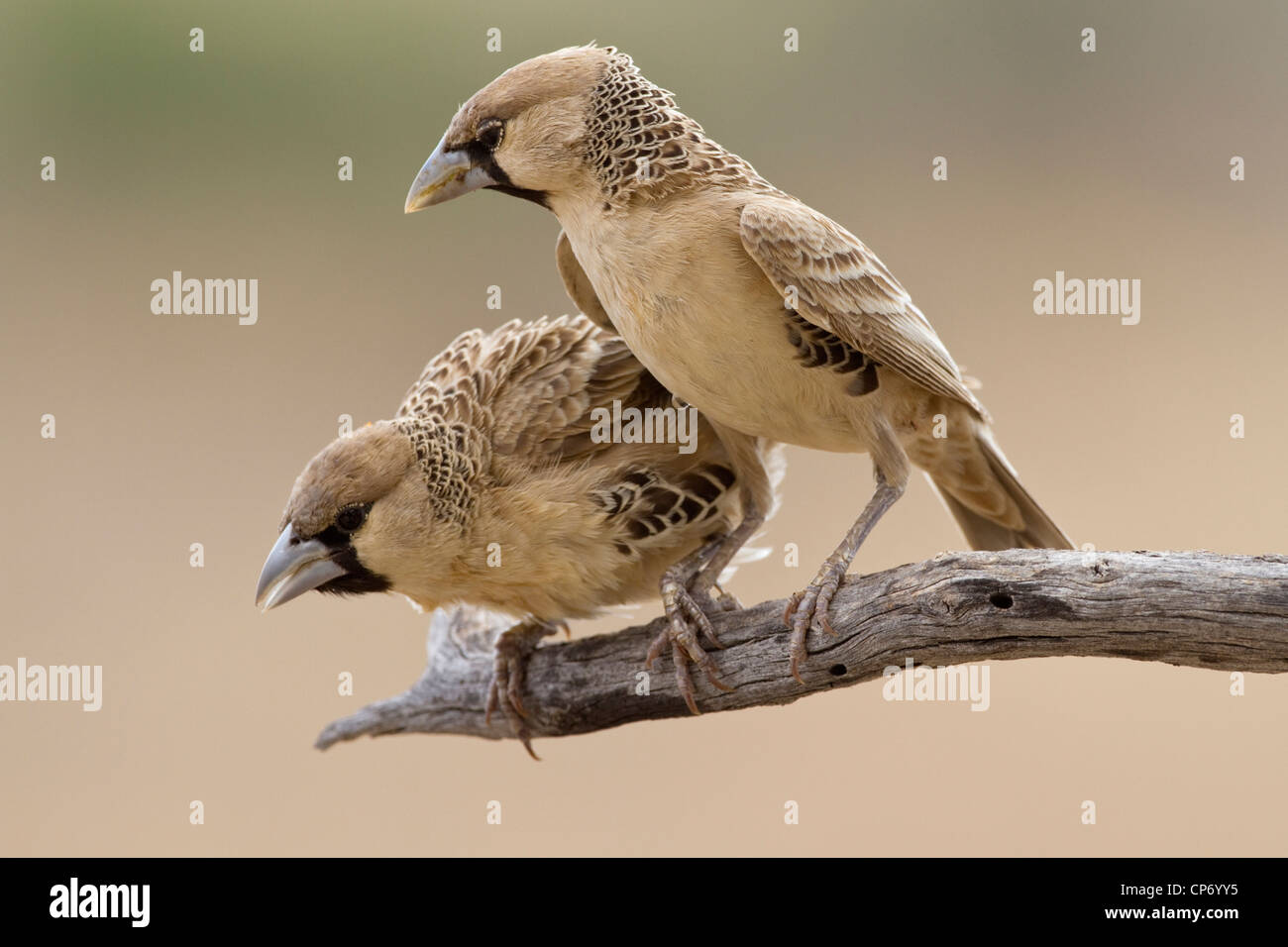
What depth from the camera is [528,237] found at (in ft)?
29.2

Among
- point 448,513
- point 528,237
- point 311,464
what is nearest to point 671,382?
point 448,513

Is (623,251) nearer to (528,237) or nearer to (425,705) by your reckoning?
(425,705)

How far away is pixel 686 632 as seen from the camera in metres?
3.98

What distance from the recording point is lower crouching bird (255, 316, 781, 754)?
3.90m

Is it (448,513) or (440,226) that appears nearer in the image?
(448,513)

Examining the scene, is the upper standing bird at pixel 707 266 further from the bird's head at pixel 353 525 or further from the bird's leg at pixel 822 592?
the bird's head at pixel 353 525

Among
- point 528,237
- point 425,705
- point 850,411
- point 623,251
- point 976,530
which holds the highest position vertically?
point 528,237

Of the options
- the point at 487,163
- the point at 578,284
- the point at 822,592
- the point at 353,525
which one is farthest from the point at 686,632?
the point at 487,163

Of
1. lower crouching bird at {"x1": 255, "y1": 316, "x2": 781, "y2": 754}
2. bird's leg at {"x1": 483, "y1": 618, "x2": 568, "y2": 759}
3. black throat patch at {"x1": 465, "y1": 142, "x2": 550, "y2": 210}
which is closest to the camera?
black throat patch at {"x1": 465, "y1": 142, "x2": 550, "y2": 210}

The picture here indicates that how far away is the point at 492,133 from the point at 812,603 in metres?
1.69

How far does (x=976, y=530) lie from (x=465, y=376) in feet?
6.28

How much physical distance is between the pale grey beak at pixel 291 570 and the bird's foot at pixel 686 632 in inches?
41.7

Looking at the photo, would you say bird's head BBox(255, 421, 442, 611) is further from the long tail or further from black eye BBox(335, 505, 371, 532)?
the long tail

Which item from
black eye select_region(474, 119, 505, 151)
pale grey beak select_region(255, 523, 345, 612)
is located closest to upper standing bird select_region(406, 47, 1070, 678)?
black eye select_region(474, 119, 505, 151)
